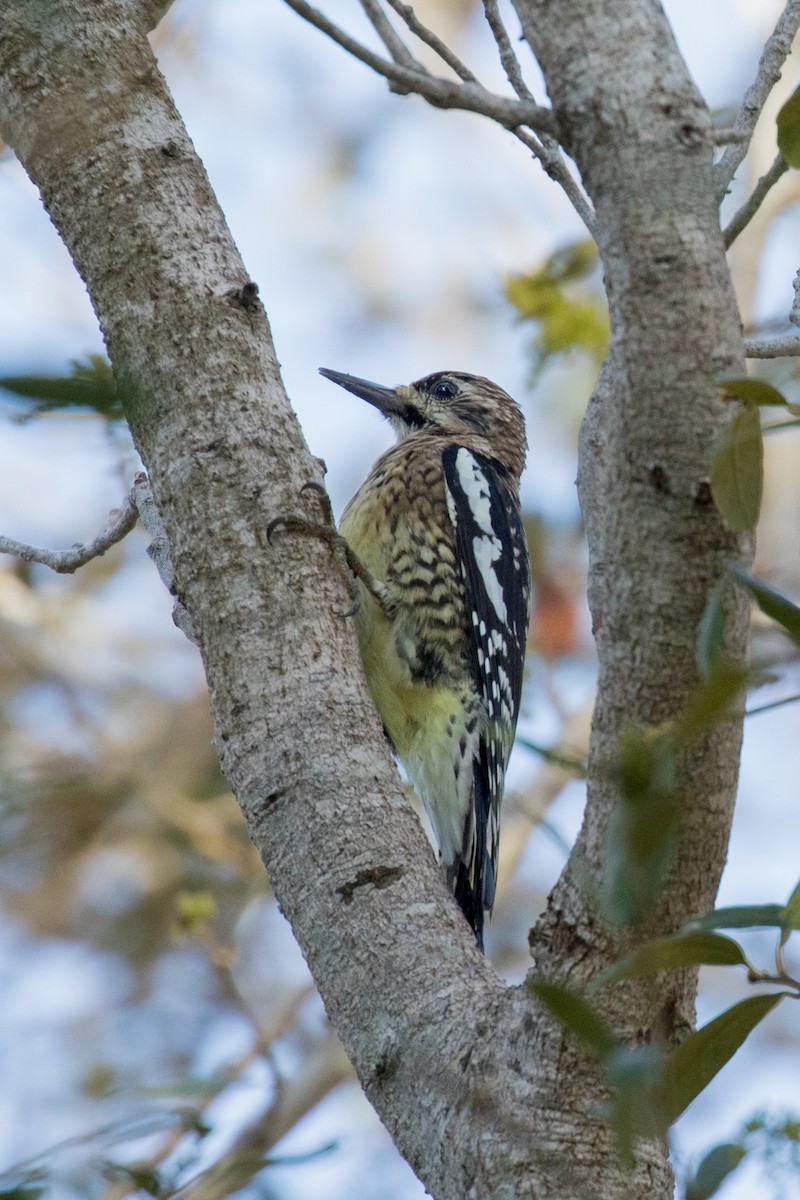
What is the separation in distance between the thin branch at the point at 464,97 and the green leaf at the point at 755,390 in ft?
1.12

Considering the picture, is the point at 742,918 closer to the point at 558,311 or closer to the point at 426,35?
the point at 426,35

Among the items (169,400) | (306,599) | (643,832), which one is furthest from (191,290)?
(643,832)

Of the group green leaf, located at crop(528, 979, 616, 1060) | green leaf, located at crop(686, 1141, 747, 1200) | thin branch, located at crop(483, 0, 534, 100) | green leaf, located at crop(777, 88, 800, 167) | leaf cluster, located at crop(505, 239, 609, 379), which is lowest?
green leaf, located at crop(686, 1141, 747, 1200)

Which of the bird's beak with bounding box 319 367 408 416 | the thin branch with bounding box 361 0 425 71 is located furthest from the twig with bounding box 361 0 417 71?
the bird's beak with bounding box 319 367 408 416

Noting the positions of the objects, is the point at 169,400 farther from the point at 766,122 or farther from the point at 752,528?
the point at 766,122

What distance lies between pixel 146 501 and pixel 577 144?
139 centimetres

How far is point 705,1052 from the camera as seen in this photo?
1215mm

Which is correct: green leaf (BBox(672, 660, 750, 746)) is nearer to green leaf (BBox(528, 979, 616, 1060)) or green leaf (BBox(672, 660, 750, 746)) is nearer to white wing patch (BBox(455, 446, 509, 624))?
green leaf (BBox(528, 979, 616, 1060))

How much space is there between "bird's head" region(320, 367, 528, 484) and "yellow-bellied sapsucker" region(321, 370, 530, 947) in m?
0.49

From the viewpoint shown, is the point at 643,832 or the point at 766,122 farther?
the point at 766,122

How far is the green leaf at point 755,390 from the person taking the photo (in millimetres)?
1101

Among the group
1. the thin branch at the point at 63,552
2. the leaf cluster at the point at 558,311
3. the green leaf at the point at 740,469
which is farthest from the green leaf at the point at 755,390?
the leaf cluster at the point at 558,311

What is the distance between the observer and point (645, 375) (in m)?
1.21

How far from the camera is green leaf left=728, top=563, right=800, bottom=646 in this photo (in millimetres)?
1026
